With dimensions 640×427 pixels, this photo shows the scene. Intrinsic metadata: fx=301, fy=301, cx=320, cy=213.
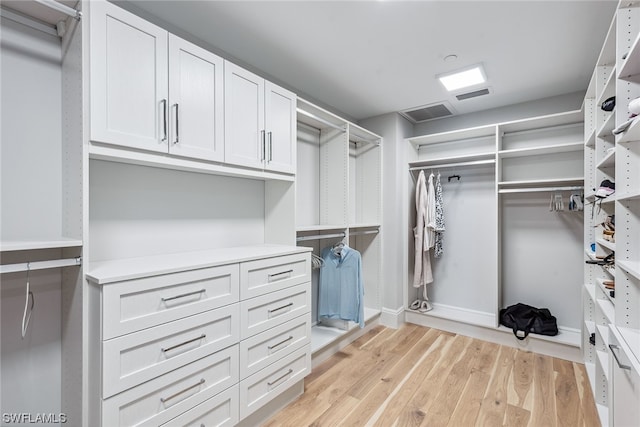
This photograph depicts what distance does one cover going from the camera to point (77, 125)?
1315mm

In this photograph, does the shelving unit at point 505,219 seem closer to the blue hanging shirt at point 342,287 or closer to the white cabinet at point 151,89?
the blue hanging shirt at point 342,287

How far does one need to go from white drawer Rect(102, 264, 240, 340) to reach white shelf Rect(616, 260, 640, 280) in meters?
1.78

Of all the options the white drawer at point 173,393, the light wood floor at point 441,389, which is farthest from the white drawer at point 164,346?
the light wood floor at point 441,389

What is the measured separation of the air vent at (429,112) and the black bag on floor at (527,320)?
2206 millimetres

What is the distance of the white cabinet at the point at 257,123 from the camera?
6.02ft

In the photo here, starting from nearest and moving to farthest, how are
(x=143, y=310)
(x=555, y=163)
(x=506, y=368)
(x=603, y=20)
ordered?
1. (x=143, y=310)
2. (x=603, y=20)
3. (x=506, y=368)
4. (x=555, y=163)

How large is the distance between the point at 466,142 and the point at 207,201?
9.61 ft

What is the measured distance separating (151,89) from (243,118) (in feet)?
1.81

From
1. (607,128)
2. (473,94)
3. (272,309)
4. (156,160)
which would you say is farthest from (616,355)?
(473,94)

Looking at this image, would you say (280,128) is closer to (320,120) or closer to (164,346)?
(320,120)

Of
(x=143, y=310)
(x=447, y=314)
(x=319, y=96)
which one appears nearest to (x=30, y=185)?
(x=143, y=310)

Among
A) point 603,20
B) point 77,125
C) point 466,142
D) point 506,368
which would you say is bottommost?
point 506,368

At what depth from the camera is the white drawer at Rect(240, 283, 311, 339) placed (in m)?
1.72

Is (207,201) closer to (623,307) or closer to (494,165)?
(623,307)
